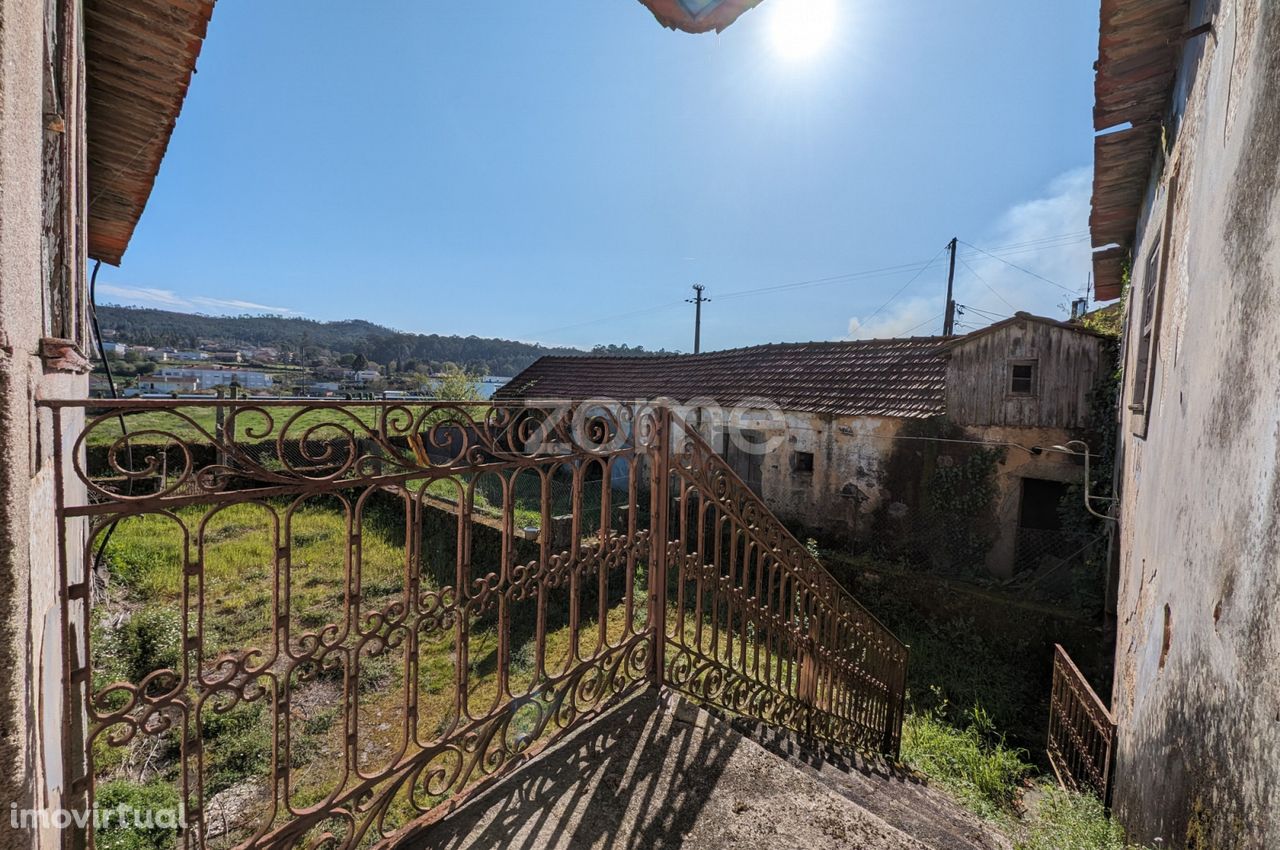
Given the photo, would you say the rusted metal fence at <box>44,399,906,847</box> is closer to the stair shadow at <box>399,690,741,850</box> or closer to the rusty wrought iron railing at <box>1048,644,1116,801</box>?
the stair shadow at <box>399,690,741,850</box>

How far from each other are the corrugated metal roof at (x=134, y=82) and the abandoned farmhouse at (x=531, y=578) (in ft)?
0.05

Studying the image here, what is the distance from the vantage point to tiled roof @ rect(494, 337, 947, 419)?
11234 mm

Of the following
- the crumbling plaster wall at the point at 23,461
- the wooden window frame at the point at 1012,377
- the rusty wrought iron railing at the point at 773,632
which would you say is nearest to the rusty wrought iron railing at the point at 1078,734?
the rusty wrought iron railing at the point at 773,632

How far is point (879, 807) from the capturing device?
9.78 ft

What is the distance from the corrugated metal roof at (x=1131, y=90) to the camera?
3730 mm

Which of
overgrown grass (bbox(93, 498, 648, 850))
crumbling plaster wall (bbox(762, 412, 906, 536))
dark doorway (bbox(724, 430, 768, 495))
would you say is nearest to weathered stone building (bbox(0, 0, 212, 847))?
overgrown grass (bbox(93, 498, 648, 850))

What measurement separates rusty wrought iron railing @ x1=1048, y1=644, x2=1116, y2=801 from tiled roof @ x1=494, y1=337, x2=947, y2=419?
5.95 m

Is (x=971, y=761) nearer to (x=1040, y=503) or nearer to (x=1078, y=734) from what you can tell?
(x=1078, y=734)

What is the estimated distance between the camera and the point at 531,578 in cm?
252

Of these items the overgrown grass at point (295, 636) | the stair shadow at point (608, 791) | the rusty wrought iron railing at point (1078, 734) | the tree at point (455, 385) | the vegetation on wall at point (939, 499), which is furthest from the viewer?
the tree at point (455, 385)

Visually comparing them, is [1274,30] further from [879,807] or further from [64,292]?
[64,292]

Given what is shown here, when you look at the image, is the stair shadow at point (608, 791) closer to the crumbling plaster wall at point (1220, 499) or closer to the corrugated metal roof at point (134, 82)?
the crumbling plaster wall at point (1220, 499)

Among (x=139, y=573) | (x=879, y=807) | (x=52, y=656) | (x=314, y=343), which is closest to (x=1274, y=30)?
(x=879, y=807)

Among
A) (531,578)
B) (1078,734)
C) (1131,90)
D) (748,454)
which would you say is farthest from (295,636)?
(748,454)
